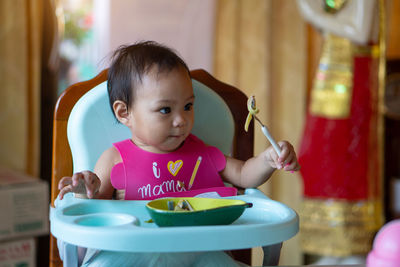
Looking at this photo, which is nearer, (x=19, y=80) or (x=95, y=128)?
(x=95, y=128)

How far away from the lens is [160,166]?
86 centimetres

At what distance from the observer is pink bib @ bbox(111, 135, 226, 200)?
A: 0.83m

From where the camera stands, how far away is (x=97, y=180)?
30.3 inches

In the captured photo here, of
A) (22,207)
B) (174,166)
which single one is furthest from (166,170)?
(22,207)

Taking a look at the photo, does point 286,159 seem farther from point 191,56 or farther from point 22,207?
point 191,56

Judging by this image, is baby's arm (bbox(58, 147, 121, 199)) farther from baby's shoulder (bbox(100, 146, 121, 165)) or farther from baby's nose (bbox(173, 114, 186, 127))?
baby's nose (bbox(173, 114, 186, 127))

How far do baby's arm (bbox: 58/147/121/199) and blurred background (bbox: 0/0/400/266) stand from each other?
1.07 m

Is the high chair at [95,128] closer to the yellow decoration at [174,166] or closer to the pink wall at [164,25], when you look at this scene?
the yellow decoration at [174,166]

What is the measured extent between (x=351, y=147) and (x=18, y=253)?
1240 millimetres

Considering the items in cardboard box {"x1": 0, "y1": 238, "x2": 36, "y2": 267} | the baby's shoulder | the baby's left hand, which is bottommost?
cardboard box {"x1": 0, "y1": 238, "x2": 36, "y2": 267}

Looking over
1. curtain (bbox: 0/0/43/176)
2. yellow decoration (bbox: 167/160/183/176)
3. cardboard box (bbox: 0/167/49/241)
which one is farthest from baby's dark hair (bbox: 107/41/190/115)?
curtain (bbox: 0/0/43/176)

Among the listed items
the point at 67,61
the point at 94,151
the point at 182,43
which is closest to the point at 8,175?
the point at 67,61

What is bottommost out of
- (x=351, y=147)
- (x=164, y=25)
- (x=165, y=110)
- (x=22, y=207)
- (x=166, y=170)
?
(x=22, y=207)

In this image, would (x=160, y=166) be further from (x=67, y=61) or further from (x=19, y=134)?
(x=67, y=61)
